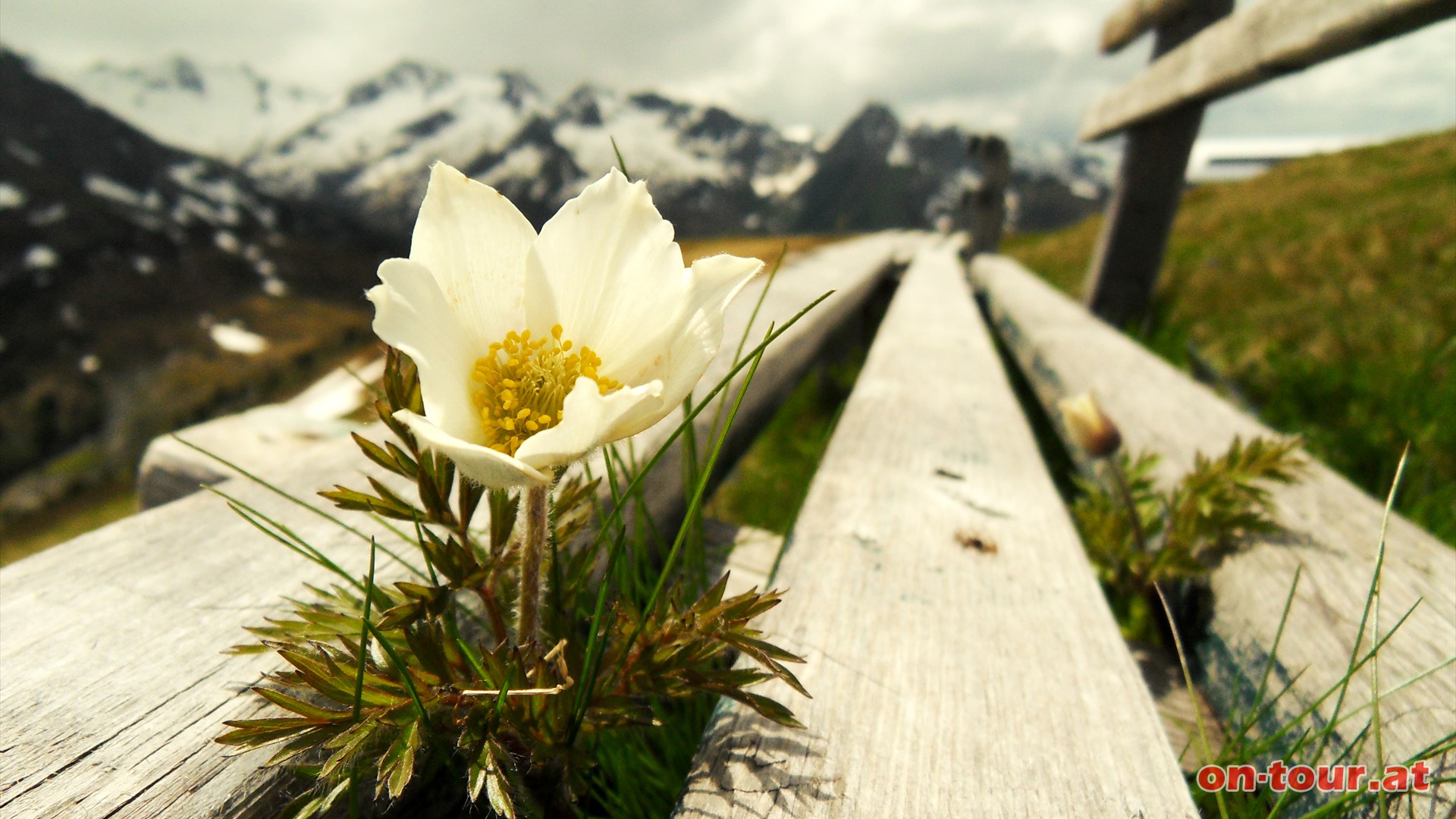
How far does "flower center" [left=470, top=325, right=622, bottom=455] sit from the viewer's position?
81cm

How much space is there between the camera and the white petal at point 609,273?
0.86 metres

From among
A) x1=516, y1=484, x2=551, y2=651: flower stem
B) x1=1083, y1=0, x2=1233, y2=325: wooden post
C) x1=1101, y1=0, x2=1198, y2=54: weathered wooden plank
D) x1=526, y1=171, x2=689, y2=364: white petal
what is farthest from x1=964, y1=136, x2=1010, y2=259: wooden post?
x1=516, y1=484, x2=551, y2=651: flower stem

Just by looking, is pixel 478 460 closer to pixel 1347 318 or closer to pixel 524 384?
pixel 524 384

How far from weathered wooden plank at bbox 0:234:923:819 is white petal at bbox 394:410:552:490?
0.50 m

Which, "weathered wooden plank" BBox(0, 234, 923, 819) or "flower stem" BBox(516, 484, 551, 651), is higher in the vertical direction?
"flower stem" BBox(516, 484, 551, 651)

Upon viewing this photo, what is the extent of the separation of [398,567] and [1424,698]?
1.67 metres

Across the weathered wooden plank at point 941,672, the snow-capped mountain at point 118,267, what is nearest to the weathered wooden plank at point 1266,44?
the weathered wooden plank at point 941,672

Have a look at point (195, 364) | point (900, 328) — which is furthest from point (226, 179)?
point (900, 328)

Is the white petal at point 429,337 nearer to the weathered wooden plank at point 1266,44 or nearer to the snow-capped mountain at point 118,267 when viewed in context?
the weathered wooden plank at point 1266,44

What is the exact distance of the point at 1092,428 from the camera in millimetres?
1719

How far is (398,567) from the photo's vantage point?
3.82ft

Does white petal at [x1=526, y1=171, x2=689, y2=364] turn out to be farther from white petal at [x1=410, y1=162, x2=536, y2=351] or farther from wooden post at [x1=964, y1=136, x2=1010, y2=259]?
wooden post at [x1=964, y1=136, x2=1010, y2=259]

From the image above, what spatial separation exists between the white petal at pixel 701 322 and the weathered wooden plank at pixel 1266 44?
2228 mm

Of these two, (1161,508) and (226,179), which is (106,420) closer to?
(226,179)
